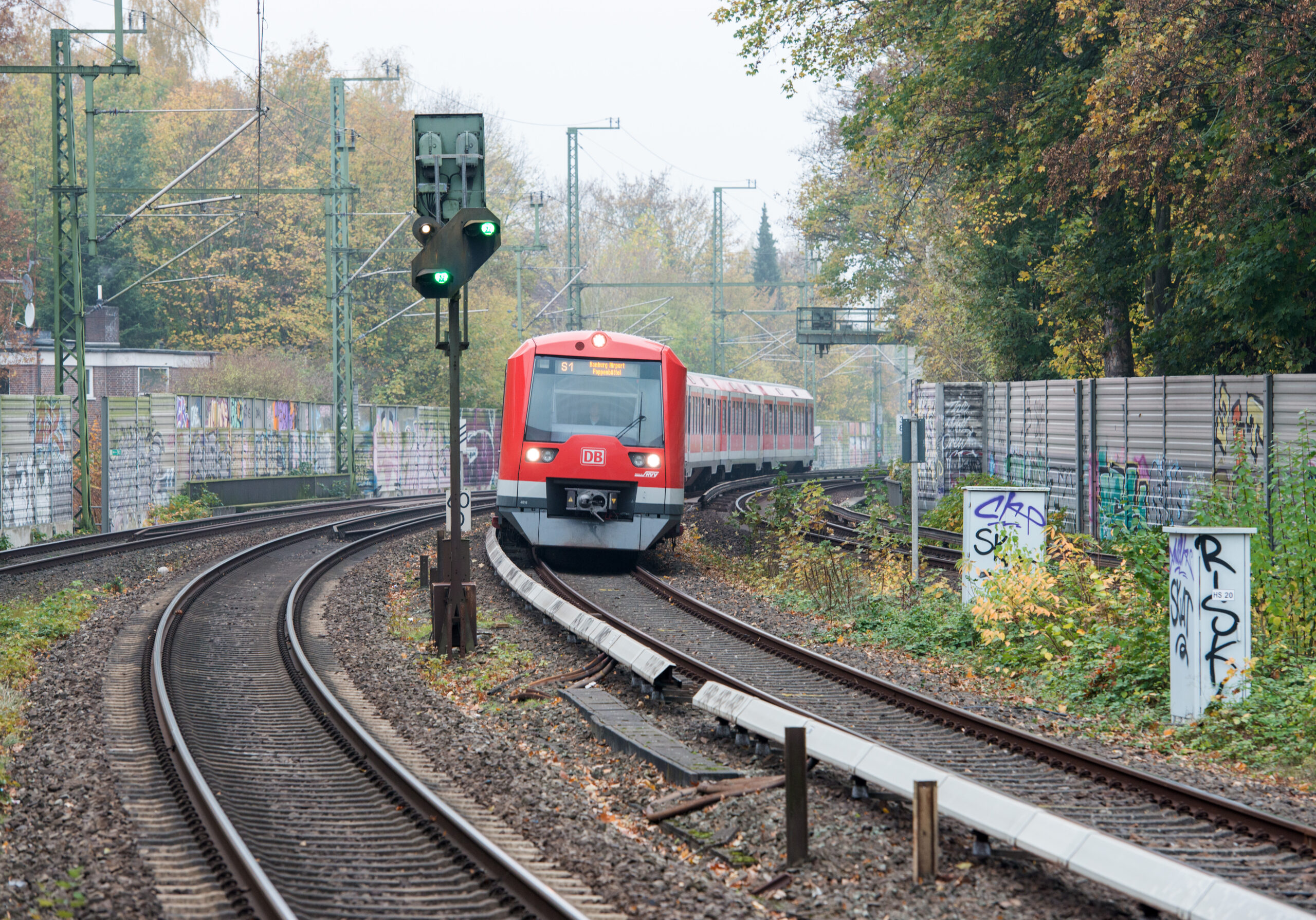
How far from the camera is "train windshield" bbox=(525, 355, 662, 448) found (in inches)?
653

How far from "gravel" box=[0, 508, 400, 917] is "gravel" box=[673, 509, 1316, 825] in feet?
18.9

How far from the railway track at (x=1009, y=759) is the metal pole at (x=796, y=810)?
5.13ft

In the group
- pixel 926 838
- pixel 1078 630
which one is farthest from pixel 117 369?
pixel 926 838

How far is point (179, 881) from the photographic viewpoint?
5949mm

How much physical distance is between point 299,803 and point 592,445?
371 inches

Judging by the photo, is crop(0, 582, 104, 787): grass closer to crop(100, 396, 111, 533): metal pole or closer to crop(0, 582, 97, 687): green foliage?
crop(0, 582, 97, 687): green foliage

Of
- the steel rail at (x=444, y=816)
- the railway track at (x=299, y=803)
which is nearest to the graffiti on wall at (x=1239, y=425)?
the steel rail at (x=444, y=816)

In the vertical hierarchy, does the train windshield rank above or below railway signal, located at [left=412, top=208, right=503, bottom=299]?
below

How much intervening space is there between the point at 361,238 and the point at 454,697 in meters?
47.7

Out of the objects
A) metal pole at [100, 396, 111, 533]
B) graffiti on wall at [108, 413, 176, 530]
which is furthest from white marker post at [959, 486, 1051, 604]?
graffiti on wall at [108, 413, 176, 530]

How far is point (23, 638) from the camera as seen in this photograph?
→ 1248cm

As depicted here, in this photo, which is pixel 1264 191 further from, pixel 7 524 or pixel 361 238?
Result: pixel 361 238

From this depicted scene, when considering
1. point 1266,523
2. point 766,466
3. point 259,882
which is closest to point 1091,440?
point 1266,523

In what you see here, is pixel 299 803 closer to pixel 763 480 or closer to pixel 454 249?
pixel 454 249
